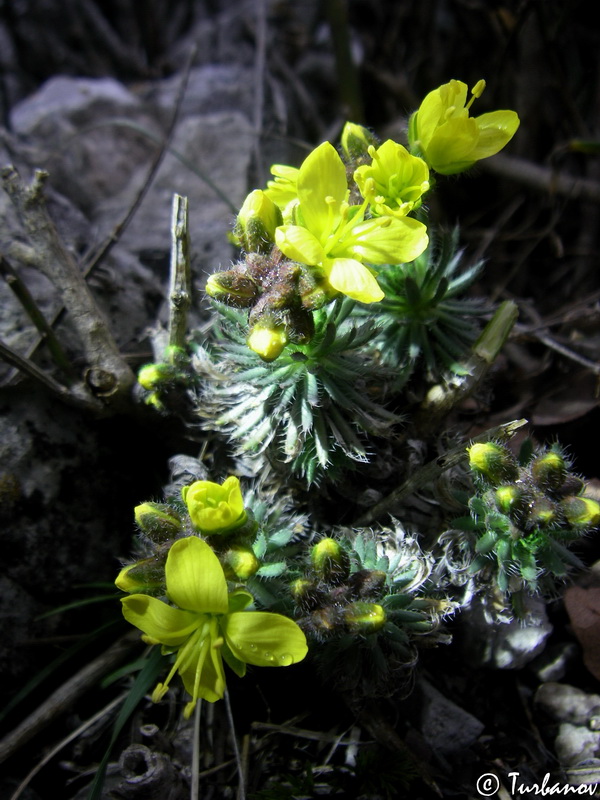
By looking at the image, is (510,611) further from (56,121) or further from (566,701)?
(56,121)

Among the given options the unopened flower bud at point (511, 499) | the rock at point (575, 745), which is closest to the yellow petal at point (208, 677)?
the unopened flower bud at point (511, 499)

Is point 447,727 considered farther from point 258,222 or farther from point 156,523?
point 258,222

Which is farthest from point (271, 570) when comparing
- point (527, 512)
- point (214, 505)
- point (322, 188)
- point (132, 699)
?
point (322, 188)

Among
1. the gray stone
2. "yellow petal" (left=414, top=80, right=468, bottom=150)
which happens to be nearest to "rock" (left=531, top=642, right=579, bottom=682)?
"yellow petal" (left=414, top=80, right=468, bottom=150)

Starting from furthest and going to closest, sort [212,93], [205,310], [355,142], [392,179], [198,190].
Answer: [212,93] < [198,190] < [205,310] < [355,142] < [392,179]

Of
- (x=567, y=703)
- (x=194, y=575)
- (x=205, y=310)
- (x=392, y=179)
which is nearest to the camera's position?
(x=194, y=575)

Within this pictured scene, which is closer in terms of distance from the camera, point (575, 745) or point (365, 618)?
point (365, 618)

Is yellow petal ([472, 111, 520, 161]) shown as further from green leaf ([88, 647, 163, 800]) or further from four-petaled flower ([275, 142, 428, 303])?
green leaf ([88, 647, 163, 800])
